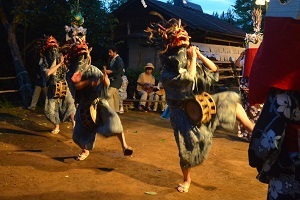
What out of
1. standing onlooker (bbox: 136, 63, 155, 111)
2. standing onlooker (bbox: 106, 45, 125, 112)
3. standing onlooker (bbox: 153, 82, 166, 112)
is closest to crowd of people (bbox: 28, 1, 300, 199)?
standing onlooker (bbox: 106, 45, 125, 112)

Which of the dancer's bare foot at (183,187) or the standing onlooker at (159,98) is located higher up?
the standing onlooker at (159,98)

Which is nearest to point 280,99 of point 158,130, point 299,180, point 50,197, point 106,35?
point 299,180

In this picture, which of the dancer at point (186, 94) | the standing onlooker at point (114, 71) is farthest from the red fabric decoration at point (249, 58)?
the standing onlooker at point (114, 71)

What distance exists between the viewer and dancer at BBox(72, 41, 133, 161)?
565 cm

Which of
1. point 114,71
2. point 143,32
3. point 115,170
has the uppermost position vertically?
point 143,32

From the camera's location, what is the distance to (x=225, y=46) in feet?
65.1

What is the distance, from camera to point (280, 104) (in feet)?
6.98

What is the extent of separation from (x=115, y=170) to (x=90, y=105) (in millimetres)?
1051

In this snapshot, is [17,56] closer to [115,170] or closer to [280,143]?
[115,170]

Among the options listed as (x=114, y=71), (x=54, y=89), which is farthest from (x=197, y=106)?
(x=114, y=71)

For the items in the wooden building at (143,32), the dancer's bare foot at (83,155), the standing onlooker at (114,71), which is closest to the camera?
the dancer's bare foot at (83,155)

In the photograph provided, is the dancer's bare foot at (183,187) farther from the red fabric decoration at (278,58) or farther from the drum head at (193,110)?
the red fabric decoration at (278,58)

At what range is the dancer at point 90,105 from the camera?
18.5 ft

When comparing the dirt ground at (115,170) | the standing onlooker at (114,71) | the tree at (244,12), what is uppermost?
the tree at (244,12)
